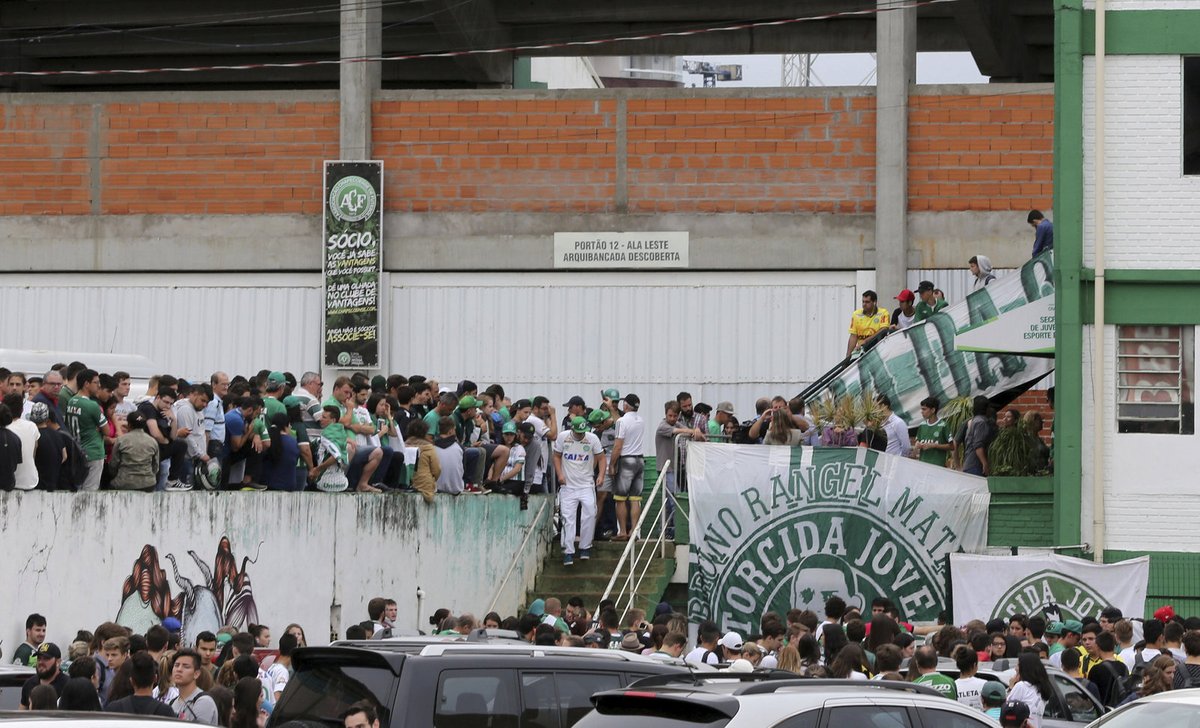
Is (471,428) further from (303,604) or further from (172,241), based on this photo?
(172,241)

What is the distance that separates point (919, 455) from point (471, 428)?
5450 mm

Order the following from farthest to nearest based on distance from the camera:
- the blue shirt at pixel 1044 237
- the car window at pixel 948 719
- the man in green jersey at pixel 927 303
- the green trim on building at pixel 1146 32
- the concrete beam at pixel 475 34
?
the concrete beam at pixel 475 34, the man in green jersey at pixel 927 303, the blue shirt at pixel 1044 237, the green trim on building at pixel 1146 32, the car window at pixel 948 719

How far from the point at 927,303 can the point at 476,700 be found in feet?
53.6

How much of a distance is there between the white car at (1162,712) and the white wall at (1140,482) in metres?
12.4


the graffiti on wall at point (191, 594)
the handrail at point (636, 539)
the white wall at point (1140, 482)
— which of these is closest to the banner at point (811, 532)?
the handrail at point (636, 539)

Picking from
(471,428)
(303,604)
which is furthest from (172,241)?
(303,604)

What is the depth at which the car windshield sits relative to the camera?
9.66m

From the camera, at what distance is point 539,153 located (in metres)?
30.0

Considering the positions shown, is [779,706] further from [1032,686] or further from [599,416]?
[599,416]

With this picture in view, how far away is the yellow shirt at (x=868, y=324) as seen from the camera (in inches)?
1043

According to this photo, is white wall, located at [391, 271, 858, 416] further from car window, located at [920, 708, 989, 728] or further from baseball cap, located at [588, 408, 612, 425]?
car window, located at [920, 708, 989, 728]

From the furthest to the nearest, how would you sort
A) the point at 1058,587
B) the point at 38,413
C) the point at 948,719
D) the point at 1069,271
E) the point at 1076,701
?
the point at 1069,271
the point at 1058,587
the point at 38,413
the point at 1076,701
the point at 948,719

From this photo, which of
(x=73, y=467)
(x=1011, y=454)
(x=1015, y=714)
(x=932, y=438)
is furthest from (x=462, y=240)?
(x=1015, y=714)

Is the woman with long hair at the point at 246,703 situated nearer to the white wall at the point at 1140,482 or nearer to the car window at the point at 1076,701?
the car window at the point at 1076,701
